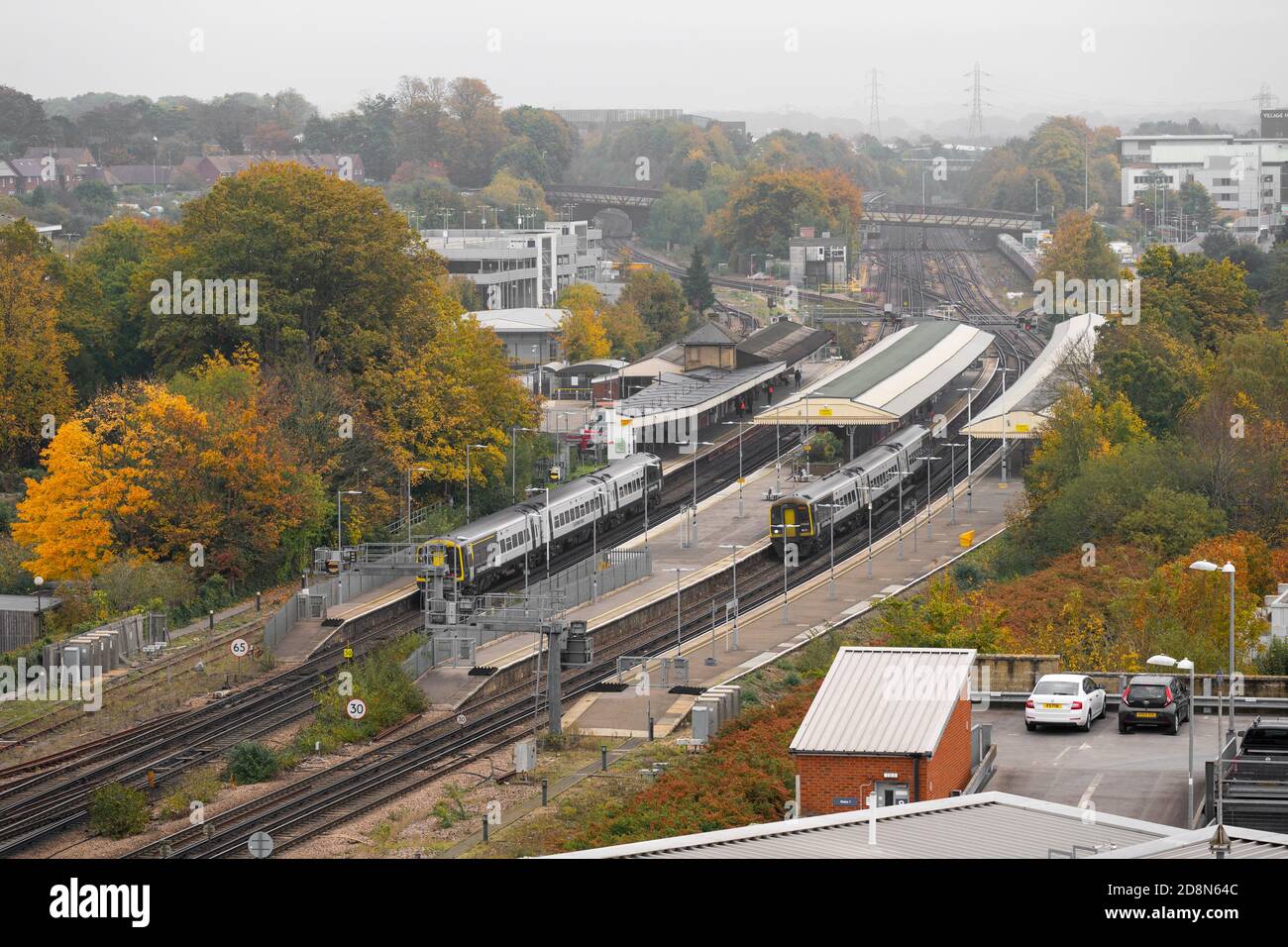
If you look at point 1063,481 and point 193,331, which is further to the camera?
point 193,331

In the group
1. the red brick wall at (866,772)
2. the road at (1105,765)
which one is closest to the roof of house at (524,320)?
the road at (1105,765)

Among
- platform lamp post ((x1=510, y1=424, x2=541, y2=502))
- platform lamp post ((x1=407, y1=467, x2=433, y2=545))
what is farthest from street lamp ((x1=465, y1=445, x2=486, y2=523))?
platform lamp post ((x1=510, y1=424, x2=541, y2=502))

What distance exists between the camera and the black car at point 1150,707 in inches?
1064

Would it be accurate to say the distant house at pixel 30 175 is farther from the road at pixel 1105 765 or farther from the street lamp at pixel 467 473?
the road at pixel 1105 765

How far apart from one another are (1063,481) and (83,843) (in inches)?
1328

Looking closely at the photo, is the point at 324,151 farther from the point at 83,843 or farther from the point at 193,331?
the point at 83,843

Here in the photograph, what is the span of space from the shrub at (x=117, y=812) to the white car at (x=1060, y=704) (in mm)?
15114

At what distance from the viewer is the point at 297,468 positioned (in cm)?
5294

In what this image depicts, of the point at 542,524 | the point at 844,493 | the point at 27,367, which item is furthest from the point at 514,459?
the point at 27,367

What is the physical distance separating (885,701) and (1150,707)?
4552 millimetres

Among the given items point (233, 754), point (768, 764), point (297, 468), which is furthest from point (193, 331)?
point (768, 764)

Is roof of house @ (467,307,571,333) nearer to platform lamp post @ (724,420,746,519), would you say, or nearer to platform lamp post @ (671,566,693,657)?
platform lamp post @ (724,420,746,519)
